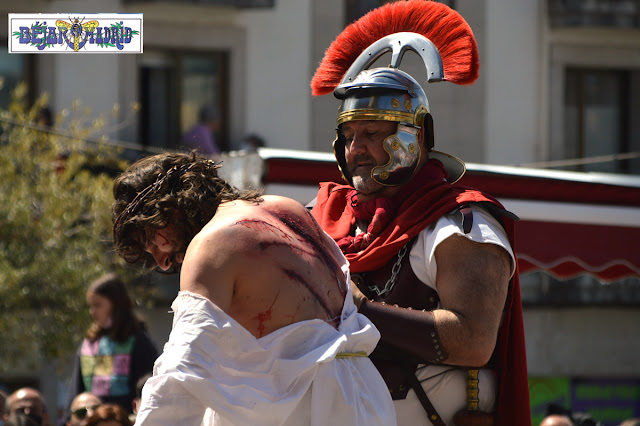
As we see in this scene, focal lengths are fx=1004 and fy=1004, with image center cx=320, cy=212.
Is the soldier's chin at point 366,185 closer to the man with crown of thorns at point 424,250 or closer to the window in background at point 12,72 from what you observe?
the man with crown of thorns at point 424,250

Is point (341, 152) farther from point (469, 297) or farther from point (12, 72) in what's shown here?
point (12, 72)

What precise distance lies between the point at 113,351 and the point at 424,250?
275 cm

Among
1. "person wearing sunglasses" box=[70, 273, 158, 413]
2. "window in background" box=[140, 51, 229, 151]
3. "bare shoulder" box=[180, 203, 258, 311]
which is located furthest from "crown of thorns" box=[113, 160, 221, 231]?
"window in background" box=[140, 51, 229, 151]

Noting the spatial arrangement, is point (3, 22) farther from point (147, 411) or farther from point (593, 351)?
point (147, 411)

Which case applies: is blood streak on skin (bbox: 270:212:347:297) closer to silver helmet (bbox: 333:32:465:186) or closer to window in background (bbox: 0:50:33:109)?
silver helmet (bbox: 333:32:465:186)

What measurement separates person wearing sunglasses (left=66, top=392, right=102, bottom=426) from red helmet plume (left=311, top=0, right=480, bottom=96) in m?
1.90

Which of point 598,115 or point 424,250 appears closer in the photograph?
point 424,250

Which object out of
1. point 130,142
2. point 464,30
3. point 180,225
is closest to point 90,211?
point 130,142

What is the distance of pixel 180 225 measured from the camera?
2.64 m

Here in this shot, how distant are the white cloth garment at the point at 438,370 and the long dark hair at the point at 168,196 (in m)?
0.69

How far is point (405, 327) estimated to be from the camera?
302 centimetres

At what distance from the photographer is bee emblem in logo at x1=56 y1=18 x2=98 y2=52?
3195mm

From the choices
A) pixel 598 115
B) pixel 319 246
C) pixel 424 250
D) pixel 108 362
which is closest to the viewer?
pixel 319 246

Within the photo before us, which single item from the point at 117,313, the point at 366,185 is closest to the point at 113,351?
the point at 117,313
